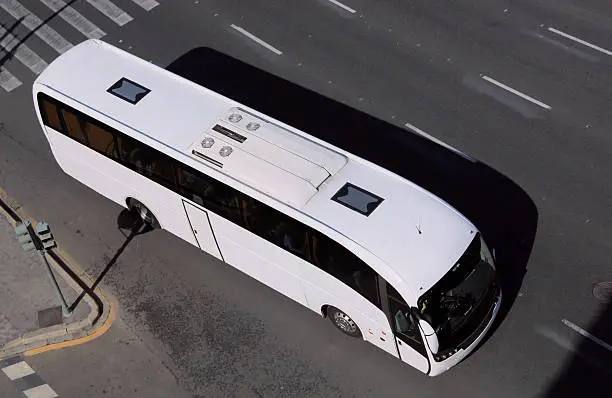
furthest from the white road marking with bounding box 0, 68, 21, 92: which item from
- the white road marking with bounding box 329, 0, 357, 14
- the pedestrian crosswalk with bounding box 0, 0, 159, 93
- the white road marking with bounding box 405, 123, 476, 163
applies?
the white road marking with bounding box 405, 123, 476, 163

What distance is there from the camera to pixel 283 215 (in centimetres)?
1555

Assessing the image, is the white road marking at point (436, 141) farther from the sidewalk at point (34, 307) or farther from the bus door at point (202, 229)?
the sidewalk at point (34, 307)

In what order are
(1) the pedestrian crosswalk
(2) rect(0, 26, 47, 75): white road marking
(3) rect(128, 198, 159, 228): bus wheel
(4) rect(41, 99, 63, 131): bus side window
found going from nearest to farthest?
(4) rect(41, 99, 63, 131): bus side window, (3) rect(128, 198, 159, 228): bus wheel, (2) rect(0, 26, 47, 75): white road marking, (1) the pedestrian crosswalk

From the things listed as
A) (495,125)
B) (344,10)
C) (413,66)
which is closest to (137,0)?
(344,10)

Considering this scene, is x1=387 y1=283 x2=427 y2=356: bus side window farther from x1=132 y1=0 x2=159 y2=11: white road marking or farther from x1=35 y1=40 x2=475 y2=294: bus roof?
x1=132 y1=0 x2=159 y2=11: white road marking

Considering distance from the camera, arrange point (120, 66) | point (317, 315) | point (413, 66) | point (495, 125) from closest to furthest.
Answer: point (317, 315) < point (120, 66) < point (495, 125) < point (413, 66)

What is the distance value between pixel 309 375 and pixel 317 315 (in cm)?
156

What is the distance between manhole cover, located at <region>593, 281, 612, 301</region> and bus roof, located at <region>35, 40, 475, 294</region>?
4158 mm

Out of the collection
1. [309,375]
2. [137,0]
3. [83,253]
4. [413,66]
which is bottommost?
[309,375]

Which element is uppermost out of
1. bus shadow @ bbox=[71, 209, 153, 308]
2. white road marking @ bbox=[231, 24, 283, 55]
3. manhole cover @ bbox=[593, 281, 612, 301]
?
white road marking @ bbox=[231, 24, 283, 55]

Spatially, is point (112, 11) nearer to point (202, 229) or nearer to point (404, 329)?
point (202, 229)

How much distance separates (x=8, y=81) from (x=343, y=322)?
13.7m

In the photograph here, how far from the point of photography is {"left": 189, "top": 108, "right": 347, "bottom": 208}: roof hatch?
51.1 ft

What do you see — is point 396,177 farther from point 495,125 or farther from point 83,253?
point 83,253
